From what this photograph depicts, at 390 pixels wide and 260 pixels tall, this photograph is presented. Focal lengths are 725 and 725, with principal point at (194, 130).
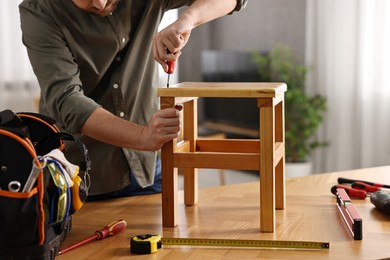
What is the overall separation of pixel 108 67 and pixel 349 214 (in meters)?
0.75

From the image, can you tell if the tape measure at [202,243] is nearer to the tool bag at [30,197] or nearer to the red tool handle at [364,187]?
the tool bag at [30,197]

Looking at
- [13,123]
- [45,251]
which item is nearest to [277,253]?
[45,251]

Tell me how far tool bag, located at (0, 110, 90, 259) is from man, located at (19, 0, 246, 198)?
401 millimetres

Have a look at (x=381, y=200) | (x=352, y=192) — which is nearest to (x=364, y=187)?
(x=352, y=192)

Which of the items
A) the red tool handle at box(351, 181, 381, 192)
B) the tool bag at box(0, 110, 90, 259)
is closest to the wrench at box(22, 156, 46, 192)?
the tool bag at box(0, 110, 90, 259)

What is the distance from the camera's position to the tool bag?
1.22 m

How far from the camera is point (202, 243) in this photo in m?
1.51

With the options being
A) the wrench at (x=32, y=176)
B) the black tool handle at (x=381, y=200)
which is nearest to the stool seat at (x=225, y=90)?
the black tool handle at (x=381, y=200)

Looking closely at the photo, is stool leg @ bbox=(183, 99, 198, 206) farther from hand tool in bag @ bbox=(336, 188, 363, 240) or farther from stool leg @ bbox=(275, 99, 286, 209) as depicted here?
hand tool in bag @ bbox=(336, 188, 363, 240)

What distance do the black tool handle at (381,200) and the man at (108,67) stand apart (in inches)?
21.9

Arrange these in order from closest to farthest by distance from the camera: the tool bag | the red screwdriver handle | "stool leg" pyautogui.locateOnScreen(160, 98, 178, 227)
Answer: the tool bag → the red screwdriver handle → "stool leg" pyautogui.locateOnScreen(160, 98, 178, 227)

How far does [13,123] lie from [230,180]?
4.70 meters

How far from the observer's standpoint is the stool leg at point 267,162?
1594 mm

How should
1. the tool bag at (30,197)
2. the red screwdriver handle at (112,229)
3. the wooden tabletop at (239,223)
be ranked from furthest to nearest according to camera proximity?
the red screwdriver handle at (112,229)
the wooden tabletop at (239,223)
the tool bag at (30,197)
